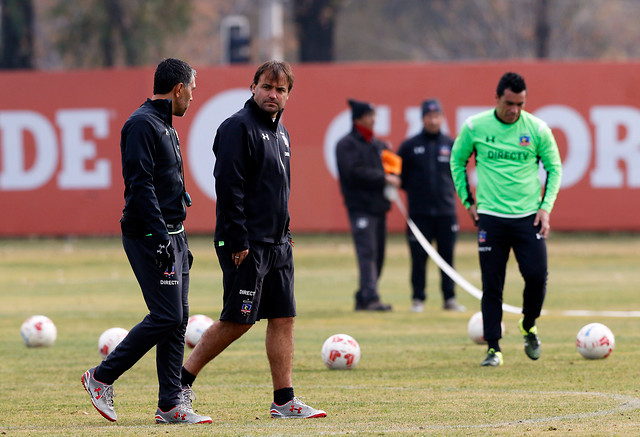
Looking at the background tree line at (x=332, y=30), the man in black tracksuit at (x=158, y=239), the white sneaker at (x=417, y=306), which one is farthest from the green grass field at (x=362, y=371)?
the background tree line at (x=332, y=30)

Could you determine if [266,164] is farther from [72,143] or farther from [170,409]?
[72,143]

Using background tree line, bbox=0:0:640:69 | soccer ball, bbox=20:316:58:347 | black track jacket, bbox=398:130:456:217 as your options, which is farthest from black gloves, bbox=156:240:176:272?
background tree line, bbox=0:0:640:69

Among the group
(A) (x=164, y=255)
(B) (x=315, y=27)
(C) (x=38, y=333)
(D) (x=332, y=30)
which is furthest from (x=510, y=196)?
(D) (x=332, y=30)

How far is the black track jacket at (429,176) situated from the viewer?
1558 centimetres

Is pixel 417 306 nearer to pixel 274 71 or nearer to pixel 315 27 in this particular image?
pixel 274 71

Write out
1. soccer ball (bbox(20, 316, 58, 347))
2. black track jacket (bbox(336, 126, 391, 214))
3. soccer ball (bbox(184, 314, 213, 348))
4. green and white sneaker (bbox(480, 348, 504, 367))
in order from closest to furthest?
1. green and white sneaker (bbox(480, 348, 504, 367))
2. soccer ball (bbox(184, 314, 213, 348))
3. soccer ball (bbox(20, 316, 58, 347))
4. black track jacket (bbox(336, 126, 391, 214))

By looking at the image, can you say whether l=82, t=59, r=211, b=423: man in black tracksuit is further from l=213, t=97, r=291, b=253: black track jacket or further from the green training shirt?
the green training shirt

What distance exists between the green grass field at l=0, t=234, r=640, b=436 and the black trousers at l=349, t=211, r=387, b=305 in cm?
41

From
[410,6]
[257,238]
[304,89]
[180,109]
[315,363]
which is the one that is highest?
[410,6]

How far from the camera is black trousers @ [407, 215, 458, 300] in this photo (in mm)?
15477

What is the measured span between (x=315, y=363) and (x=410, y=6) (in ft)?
148

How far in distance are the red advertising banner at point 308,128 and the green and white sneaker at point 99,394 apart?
17714mm

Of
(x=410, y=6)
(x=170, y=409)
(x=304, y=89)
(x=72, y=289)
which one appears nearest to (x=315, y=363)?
(x=170, y=409)

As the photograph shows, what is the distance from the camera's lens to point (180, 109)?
795 cm
